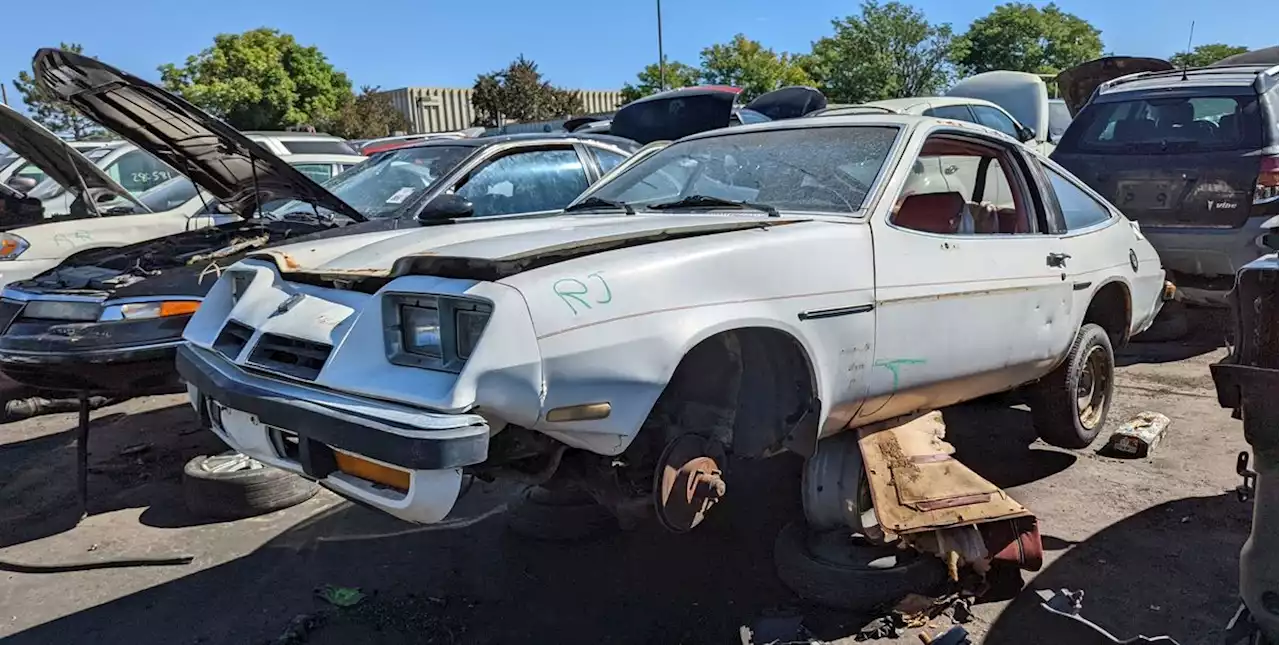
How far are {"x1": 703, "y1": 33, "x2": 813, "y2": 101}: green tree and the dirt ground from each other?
2548 centimetres

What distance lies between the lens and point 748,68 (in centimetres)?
2920

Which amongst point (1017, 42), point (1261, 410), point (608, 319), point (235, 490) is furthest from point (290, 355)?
point (1017, 42)

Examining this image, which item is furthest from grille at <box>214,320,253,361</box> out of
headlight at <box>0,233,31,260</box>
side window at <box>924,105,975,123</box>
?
side window at <box>924,105,975,123</box>

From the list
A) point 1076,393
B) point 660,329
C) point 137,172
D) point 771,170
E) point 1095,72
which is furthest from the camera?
point 1095,72

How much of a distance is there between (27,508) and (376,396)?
3073mm

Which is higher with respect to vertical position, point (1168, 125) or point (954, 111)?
point (954, 111)

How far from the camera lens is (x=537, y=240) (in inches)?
113

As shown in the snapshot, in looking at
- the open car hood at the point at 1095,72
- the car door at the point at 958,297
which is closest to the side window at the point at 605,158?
the car door at the point at 958,297

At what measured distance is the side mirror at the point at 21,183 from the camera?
373 inches

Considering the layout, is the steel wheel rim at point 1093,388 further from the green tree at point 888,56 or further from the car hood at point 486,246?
the green tree at point 888,56

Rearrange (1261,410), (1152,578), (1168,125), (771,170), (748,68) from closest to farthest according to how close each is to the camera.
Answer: (1261,410)
(1152,578)
(771,170)
(1168,125)
(748,68)

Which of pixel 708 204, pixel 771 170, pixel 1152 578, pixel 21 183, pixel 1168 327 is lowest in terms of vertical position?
pixel 1152 578

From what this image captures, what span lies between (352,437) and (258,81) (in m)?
26.3

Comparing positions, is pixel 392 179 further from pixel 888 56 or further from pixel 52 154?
pixel 888 56
